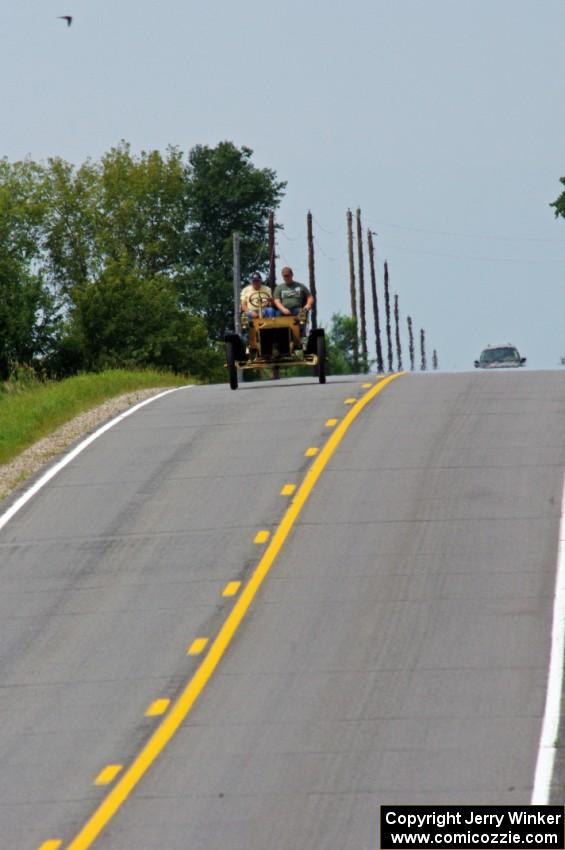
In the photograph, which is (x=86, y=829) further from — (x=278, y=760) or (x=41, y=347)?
(x=41, y=347)

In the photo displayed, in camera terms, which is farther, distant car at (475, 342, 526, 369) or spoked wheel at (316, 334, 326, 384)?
distant car at (475, 342, 526, 369)

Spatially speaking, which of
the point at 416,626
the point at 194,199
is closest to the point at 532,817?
the point at 416,626

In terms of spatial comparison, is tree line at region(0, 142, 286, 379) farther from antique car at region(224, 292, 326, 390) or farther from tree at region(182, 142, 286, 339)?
antique car at region(224, 292, 326, 390)

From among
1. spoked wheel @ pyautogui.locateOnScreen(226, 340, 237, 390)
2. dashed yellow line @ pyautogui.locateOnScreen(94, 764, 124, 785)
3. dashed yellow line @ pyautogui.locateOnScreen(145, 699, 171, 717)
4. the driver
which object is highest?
the driver

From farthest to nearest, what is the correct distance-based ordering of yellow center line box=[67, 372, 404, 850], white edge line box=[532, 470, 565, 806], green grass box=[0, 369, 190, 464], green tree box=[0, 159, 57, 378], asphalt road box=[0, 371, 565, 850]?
green tree box=[0, 159, 57, 378] < green grass box=[0, 369, 190, 464] < asphalt road box=[0, 371, 565, 850] < white edge line box=[532, 470, 565, 806] < yellow center line box=[67, 372, 404, 850]

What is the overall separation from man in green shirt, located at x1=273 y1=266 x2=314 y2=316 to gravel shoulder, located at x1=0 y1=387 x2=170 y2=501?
9.76ft

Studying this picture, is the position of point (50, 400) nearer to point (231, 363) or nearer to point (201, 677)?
point (231, 363)

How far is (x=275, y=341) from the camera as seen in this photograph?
1312 inches

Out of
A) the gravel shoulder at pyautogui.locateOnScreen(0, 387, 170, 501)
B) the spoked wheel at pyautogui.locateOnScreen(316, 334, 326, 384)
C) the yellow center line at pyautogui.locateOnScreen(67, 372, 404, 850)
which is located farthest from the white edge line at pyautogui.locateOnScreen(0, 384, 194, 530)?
the yellow center line at pyautogui.locateOnScreen(67, 372, 404, 850)

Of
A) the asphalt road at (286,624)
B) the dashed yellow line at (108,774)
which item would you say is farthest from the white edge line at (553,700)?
the dashed yellow line at (108,774)

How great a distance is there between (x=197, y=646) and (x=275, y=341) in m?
16.0

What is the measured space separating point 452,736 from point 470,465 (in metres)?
10.2

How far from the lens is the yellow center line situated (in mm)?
12961

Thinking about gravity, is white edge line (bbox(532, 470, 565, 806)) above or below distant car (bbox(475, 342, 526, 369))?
above
